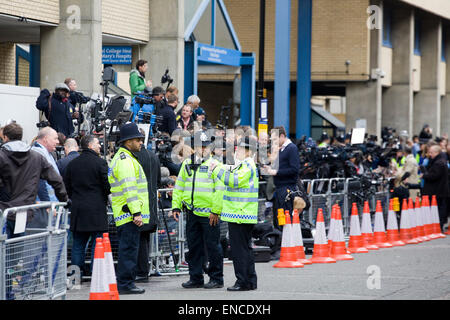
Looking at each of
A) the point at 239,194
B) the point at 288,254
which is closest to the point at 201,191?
the point at 239,194

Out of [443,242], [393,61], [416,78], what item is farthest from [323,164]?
[416,78]

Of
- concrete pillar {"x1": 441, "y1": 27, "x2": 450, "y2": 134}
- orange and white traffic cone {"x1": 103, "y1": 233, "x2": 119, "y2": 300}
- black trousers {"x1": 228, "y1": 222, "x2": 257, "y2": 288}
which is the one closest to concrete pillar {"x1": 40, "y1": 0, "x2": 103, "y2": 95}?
black trousers {"x1": 228, "y1": 222, "x2": 257, "y2": 288}

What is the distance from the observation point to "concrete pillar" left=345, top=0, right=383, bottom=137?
4050cm

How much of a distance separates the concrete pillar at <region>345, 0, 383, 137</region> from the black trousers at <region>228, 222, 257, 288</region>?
28.9m

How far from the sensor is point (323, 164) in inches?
796

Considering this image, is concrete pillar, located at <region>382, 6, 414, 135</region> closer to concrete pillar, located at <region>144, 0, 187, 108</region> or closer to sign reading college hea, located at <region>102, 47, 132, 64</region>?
concrete pillar, located at <region>144, 0, 187, 108</region>

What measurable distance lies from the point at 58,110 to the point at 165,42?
8576mm

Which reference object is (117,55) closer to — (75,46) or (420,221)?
(75,46)

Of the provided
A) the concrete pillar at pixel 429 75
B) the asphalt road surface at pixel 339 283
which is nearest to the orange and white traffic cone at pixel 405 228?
the asphalt road surface at pixel 339 283

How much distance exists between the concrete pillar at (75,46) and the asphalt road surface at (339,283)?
6.63 metres

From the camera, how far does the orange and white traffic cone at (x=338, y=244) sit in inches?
619

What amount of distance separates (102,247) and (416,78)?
40.9 metres

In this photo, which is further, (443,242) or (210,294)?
(443,242)
